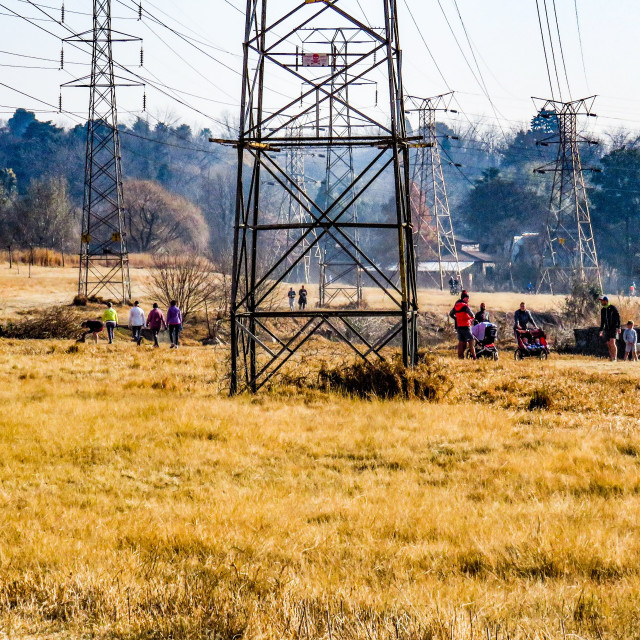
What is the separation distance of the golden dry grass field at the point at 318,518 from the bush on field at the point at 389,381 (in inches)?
19.6

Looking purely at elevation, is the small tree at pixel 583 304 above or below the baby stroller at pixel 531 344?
above

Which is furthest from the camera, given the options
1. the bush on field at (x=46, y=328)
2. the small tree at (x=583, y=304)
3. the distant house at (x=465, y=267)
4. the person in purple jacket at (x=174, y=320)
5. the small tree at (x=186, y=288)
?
the distant house at (x=465, y=267)

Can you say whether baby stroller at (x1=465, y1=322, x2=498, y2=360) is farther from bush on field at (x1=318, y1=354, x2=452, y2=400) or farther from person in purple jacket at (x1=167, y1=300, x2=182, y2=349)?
person in purple jacket at (x1=167, y1=300, x2=182, y2=349)

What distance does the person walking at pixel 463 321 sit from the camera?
2131 cm

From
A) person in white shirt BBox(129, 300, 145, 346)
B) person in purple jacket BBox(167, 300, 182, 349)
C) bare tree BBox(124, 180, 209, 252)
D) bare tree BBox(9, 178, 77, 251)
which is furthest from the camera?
bare tree BBox(124, 180, 209, 252)

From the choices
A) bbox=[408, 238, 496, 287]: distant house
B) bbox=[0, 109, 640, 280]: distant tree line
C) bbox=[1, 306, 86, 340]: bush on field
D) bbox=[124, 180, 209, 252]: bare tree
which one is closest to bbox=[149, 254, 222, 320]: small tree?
bbox=[1, 306, 86, 340]: bush on field

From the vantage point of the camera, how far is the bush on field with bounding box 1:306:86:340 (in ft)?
101

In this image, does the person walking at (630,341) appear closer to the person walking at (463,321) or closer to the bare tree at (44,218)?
the person walking at (463,321)

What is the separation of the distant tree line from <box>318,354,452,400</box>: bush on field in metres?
40.9

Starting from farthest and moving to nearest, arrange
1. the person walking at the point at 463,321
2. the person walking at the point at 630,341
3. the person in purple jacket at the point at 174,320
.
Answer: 1. the person in purple jacket at the point at 174,320
2. the person walking at the point at 630,341
3. the person walking at the point at 463,321

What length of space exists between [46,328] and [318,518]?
2638 cm

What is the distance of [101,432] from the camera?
10.2 metres

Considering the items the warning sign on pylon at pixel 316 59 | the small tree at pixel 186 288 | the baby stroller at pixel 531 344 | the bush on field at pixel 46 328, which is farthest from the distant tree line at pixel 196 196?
the warning sign on pylon at pixel 316 59

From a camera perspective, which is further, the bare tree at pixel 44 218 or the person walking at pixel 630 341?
the bare tree at pixel 44 218
